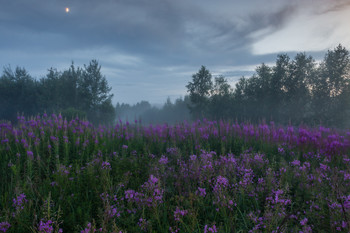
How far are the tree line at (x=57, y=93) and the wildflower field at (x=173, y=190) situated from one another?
1654 inches

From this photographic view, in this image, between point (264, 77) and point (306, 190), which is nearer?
point (306, 190)

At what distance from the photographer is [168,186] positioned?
3775 mm

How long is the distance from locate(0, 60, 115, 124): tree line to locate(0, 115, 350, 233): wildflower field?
42.0 meters

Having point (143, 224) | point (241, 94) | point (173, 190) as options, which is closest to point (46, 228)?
point (143, 224)

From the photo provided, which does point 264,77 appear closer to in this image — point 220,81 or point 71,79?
point 220,81

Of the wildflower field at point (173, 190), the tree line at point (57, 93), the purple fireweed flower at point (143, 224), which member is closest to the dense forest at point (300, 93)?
the tree line at point (57, 93)

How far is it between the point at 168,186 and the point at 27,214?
2.09 metres

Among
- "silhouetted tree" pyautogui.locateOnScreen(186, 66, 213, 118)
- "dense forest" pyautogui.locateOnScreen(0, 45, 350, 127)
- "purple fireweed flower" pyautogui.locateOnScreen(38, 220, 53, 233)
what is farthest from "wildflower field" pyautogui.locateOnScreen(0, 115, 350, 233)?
"silhouetted tree" pyautogui.locateOnScreen(186, 66, 213, 118)

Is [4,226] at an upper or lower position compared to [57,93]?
lower

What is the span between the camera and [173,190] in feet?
12.0

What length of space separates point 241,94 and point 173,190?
44.3 m

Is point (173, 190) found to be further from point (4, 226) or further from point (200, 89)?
point (200, 89)

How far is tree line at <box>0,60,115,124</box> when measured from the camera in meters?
44.3

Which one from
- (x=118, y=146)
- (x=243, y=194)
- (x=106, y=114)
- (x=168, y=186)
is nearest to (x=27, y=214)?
(x=168, y=186)
